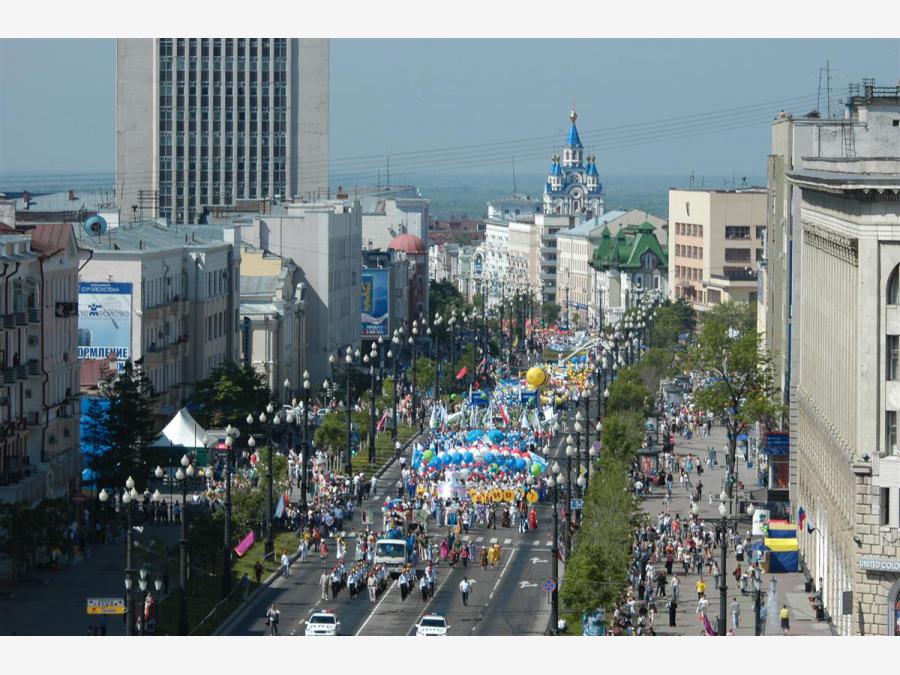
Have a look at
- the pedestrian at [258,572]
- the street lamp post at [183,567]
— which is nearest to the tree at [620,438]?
the pedestrian at [258,572]

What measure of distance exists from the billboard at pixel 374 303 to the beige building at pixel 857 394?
93.0 metres

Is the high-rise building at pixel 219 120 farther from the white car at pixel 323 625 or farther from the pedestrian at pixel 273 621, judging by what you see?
the white car at pixel 323 625

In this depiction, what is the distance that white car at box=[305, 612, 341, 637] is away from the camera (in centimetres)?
5656

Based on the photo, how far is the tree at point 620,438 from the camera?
8894cm

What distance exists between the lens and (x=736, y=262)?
18788 centimetres

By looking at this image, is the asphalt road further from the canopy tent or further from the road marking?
the canopy tent

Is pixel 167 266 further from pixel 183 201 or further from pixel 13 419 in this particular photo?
pixel 183 201

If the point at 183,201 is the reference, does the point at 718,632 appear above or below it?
below

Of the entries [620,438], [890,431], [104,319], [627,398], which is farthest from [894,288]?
[627,398]

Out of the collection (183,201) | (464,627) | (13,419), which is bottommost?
(464,627)

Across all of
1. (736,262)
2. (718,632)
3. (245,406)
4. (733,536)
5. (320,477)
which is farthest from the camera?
(736,262)

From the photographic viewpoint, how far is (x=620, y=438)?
295ft

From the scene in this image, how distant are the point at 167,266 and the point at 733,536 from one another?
35948 mm

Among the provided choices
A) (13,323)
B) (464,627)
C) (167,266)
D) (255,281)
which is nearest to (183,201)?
(255,281)
